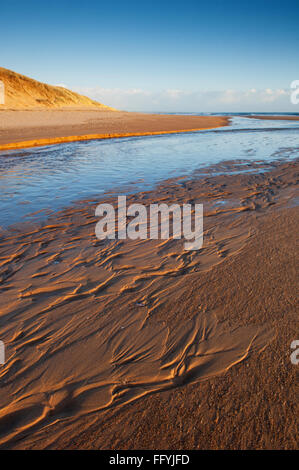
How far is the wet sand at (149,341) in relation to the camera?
5.09 ft

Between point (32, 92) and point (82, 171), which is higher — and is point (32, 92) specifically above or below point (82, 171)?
above

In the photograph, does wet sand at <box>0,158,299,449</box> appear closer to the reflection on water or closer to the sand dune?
the reflection on water

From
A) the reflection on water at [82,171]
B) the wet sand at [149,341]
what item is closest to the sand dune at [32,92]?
the reflection on water at [82,171]

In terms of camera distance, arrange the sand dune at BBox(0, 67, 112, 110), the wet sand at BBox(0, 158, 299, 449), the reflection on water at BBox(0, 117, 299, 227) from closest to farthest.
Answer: the wet sand at BBox(0, 158, 299, 449), the reflection on water at BBox(0, 117, 299, 227), the sand dune at BBox(0, 67, 112, 110)

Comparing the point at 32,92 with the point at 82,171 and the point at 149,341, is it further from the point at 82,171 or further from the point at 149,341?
the point at 149,341

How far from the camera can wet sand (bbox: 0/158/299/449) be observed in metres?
1.55

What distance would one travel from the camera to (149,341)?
2166mm

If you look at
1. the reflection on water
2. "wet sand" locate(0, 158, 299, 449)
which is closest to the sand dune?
the reflection on water

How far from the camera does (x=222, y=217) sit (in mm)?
4676

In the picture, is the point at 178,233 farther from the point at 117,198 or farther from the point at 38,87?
the point at 38,87

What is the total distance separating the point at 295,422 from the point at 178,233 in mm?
2848

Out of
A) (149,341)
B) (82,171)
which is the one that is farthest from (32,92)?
(149,341)
